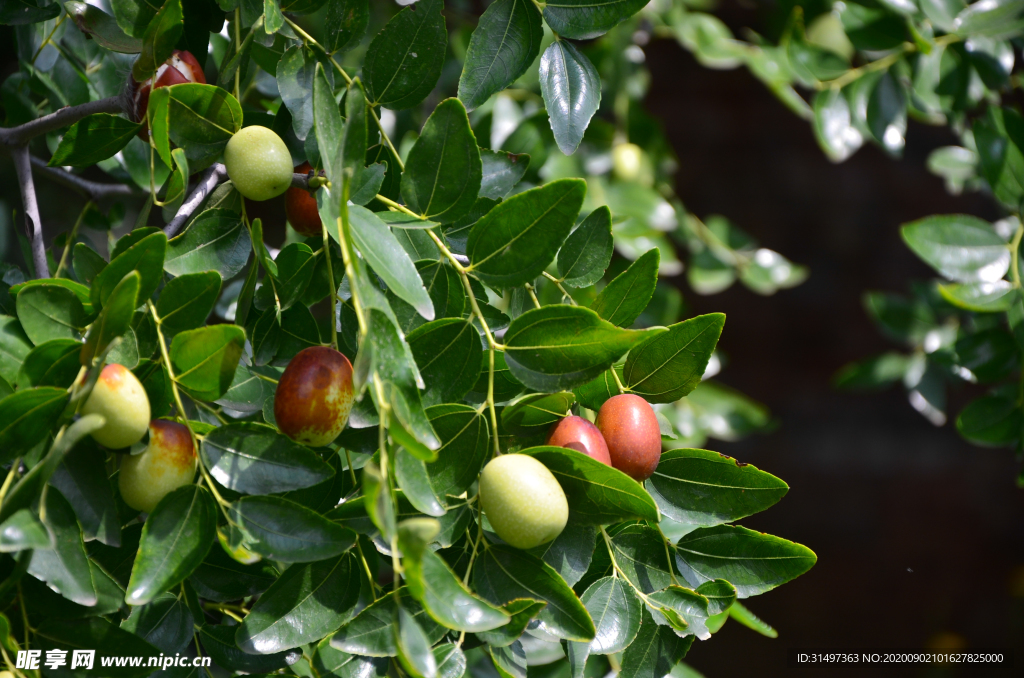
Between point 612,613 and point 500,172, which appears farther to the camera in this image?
point 500,172

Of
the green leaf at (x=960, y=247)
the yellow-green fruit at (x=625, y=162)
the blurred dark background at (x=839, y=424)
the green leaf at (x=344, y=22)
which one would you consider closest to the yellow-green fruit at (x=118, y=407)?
the green leaf at (x=344, y=22)

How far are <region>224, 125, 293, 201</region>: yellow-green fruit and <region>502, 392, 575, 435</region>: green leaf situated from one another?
275 mm

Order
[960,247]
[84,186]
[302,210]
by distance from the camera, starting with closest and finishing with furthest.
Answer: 1. [302,210]
2. [84,186]
3. [960,247]

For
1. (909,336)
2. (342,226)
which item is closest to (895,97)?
(909,336)

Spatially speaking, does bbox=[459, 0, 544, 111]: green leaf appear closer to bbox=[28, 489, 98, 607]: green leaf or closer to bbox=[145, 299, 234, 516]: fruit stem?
bbox=[145, 299, 234, 516]: fruit stem

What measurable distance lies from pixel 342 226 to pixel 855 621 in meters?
2.84

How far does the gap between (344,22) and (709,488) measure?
1.71ft

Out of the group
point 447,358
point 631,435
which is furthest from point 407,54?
point 631,435

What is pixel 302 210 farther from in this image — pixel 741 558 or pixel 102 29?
pixel 741 558

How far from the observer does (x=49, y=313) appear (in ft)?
1.85

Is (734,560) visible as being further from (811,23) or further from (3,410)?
(811,23)

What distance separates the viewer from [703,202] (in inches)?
110

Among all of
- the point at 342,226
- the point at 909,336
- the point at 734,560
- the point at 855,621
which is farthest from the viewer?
the point at 855,621

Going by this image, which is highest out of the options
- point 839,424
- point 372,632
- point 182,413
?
point 182,413
